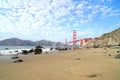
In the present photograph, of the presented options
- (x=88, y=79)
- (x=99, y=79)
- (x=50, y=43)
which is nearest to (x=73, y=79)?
(x=88, y=79)

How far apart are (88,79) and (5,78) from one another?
345 cm

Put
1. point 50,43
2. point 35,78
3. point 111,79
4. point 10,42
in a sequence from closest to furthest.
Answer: point 111,79
point 35,78
point 10,42
point 50,43

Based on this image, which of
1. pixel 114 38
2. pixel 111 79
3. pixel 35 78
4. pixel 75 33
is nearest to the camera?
pixel 111 79

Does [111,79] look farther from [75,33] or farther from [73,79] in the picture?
[75,33]

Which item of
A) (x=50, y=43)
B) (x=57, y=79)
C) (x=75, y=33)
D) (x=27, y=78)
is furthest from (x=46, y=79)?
(x=50, y=43)

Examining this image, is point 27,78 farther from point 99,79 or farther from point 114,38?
point 114,38

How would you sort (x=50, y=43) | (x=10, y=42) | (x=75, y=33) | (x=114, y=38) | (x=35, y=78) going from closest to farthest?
(x=35, y=78)
(x=114, y=38)
(x=75, y=33)
(x=10, y=42)
(x=50, y=43)

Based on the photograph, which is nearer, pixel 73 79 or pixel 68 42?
pixel 73 79

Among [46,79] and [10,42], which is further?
[10,42]

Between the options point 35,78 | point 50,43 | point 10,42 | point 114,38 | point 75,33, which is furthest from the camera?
point 50,43

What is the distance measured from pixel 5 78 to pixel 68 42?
3904 inches

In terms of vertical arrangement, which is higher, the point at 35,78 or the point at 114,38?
the point at 114,38

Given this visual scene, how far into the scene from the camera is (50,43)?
178875 mm

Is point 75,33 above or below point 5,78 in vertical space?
above
